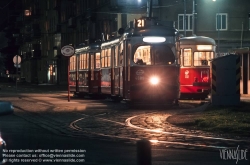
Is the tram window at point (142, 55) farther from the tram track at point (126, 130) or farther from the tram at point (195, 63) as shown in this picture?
the tram at point (195, 63)

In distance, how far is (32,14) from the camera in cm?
11219

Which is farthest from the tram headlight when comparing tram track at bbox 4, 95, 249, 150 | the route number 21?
tram track at bbox 4, 95, 249, 150

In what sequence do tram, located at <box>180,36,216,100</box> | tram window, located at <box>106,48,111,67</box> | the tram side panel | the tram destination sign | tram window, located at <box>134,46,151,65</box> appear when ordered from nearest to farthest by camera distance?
1. the tram side panel
2. tram window, located at <box>134,46,151,65</box>
3. tram window, located at <box>106,48,111,67</box>
4. the tram destination sign
5. tram, located at <box>180,36,216,100</box>

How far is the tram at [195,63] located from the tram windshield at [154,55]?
810 cm

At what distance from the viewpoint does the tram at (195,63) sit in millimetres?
37500

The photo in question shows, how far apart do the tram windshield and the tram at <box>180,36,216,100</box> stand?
810 centimetres

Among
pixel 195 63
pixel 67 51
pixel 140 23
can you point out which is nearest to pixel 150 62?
pixel 140 23

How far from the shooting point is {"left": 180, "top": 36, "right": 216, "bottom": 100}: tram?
37.5 metres

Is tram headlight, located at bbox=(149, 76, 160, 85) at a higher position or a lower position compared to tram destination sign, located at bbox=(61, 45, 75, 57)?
lower

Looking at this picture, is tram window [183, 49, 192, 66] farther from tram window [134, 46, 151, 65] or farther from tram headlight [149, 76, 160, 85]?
tram headlight [149, 76, 160, 85]

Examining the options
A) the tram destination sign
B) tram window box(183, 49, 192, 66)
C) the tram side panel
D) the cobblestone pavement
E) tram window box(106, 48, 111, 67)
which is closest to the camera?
the cobblestone pavement

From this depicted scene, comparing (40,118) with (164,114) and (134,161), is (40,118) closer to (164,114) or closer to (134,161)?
(164,114)

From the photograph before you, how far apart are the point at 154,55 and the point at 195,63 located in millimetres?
8714

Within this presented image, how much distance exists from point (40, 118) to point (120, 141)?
8166 mm
